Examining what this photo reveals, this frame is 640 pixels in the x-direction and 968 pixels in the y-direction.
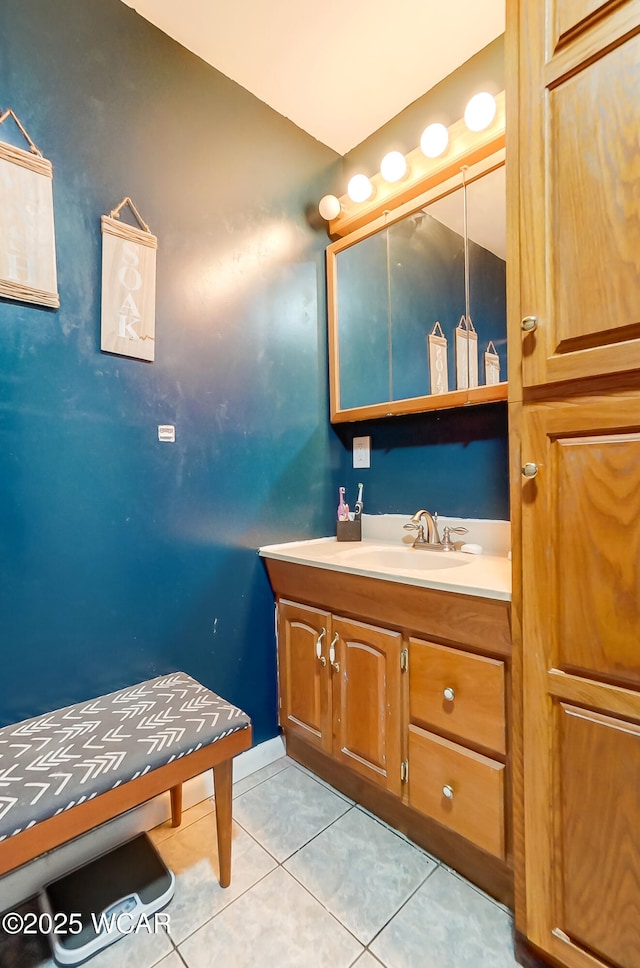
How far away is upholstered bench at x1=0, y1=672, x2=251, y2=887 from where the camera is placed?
2.77 feet

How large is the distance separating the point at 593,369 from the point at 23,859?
4.66ft

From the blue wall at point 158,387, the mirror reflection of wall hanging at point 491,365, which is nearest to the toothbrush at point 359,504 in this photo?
the blue wall at point 158,387

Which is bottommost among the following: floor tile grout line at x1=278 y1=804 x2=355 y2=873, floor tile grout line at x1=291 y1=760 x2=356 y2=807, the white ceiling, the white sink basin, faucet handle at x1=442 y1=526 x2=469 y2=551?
floor tile grout line at x1=291 y1=760 x2=356 y2=807

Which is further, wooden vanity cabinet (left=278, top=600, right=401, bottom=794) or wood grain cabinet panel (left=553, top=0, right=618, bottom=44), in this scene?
wooden vanity cabinet (left=278, top=600, right=401, bottom=794)

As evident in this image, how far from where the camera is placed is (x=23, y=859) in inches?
32.3

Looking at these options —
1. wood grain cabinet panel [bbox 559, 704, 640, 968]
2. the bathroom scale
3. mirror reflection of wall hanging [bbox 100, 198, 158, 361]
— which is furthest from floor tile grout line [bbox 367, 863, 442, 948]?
mirror reflection of wall hanging [bbox 100, 198, 158, 361]

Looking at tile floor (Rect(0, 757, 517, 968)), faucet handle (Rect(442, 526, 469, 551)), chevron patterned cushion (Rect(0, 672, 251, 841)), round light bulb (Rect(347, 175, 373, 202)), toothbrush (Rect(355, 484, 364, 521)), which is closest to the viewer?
chevron patterned cushion (Rect(0, 672, 251, 841))

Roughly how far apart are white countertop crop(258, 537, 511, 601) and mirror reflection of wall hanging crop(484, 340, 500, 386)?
1.99ft

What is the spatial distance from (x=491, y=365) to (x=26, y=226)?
143 cm

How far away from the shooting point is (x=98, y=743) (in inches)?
40.3

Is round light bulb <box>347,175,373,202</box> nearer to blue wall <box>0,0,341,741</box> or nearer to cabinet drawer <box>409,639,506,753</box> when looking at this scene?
blue wall <box>0,0,341,741</box>

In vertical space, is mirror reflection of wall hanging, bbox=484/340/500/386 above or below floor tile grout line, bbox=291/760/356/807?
above

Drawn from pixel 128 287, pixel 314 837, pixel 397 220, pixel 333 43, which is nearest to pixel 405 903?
pixel 314 837

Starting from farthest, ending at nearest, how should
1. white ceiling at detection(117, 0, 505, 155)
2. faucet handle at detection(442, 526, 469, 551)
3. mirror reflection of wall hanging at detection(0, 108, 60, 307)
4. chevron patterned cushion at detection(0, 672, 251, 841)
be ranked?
1. faucet handle at detection(442, 526, 469, 551)
2. white ceiling at detection(117, 0, 505, 155)
3. mirror reflection of wall hanging at detection(0, 108, 60, 307)
4. chevron patterned cushion at detection(0, 672, 251, 841)
